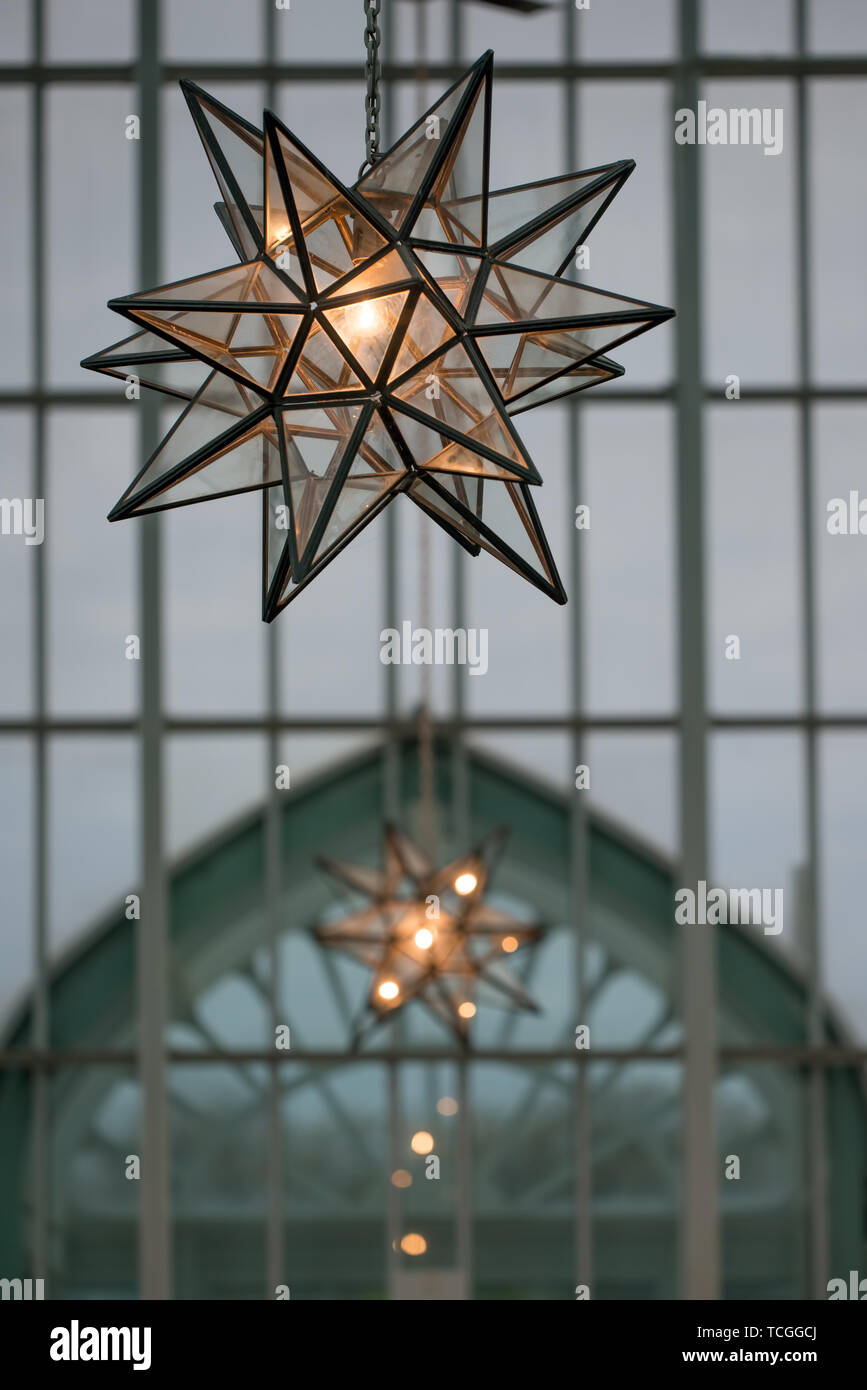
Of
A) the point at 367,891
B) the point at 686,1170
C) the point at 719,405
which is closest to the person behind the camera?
the point at 367,891

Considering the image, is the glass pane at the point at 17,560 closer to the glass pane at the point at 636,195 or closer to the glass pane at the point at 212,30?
the glass pane at the point at 212,30

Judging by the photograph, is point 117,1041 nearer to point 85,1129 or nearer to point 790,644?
point 85,1129

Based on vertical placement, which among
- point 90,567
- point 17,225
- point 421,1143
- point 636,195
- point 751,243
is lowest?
point 421,1143

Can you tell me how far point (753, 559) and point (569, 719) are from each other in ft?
4.66

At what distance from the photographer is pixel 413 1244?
744 centimetres

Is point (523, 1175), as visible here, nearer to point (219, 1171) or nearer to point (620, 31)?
point (219, 1171)

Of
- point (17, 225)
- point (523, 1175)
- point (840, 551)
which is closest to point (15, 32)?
point (17, 225)

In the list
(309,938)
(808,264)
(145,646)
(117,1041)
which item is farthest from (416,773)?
(808,264)

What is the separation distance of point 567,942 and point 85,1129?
2887mm

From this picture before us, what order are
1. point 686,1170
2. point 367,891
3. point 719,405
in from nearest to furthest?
point 367,891
point 686,1170
point 719,405

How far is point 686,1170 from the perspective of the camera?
7406mm

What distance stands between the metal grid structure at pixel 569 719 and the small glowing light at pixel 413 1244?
22 centimetres

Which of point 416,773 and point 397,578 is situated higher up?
point 397,578

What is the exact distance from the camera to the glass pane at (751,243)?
7.94 m
